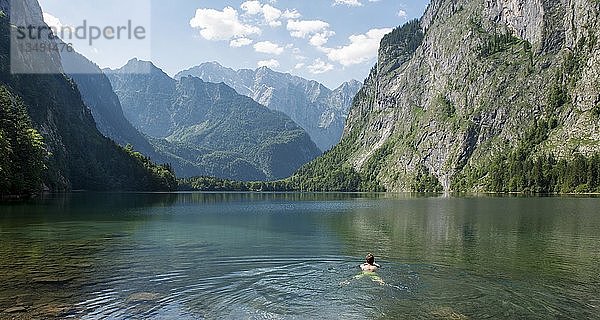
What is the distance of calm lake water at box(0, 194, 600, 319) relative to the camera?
989 inches

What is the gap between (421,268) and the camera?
37.2m

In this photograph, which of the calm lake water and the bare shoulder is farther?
the bare shoulder

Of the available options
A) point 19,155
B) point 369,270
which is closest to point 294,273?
point 369,270

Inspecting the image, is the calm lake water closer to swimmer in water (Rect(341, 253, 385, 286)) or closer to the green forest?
swimmer in water (Rect(341, 253, 385, 286))

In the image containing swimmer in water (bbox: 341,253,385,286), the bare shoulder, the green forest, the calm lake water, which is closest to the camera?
the calm lake water

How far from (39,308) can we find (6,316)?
5.21ft

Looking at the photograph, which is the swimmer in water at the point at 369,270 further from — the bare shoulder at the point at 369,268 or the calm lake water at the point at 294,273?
the calm lake water at the point at 294,273

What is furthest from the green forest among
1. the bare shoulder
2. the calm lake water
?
the bare shoulder

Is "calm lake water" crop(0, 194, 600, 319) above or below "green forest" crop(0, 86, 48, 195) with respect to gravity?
below

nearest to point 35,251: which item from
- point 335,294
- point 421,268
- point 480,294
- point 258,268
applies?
point 258,268

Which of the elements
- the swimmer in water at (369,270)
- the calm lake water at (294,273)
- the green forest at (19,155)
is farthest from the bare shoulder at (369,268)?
the green forest at (19,155)

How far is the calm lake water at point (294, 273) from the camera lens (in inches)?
989

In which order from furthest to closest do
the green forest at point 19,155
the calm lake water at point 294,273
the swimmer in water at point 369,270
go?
the green forest at point 19,155 < the swimmer in water at point 369,270 < the calm lake water at point 294,273

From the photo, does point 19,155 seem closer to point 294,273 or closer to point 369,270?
point 294,273
